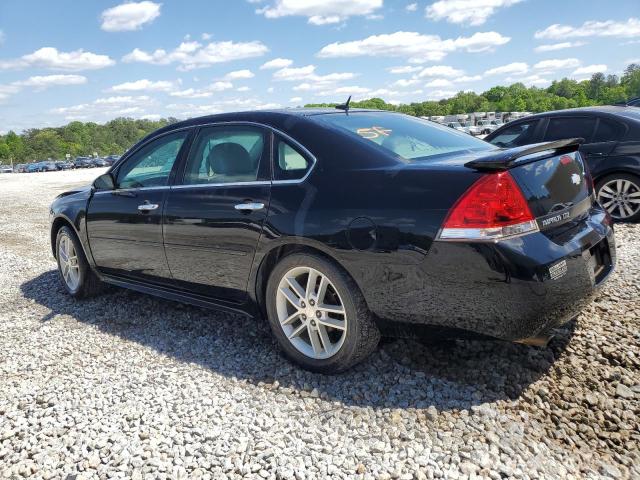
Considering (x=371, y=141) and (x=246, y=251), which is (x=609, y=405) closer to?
(x=371, y=141)

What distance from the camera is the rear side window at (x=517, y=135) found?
754cm

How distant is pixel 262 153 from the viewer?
3.48 m

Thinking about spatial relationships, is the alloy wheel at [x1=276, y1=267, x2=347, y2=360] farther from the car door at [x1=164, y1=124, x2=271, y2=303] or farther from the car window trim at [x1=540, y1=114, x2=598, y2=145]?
the car window trim at [x1=540, y1=114, x2=598, y2=145]

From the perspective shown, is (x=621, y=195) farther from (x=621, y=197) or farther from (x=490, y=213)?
(x=490, y=213)

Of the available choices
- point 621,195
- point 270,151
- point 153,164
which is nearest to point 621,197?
point 621,195

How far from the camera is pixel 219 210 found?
354cm

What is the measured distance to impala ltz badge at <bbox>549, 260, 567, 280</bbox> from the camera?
2.54 meters

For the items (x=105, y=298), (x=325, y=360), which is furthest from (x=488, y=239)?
(x=105, y=298)

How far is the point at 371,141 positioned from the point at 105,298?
10.9 ft

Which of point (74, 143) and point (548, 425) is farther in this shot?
point (74, 143)

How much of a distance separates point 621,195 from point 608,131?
2.76 feet

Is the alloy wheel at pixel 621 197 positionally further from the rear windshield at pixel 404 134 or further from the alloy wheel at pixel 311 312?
the alloy wheel at pixel 311 312

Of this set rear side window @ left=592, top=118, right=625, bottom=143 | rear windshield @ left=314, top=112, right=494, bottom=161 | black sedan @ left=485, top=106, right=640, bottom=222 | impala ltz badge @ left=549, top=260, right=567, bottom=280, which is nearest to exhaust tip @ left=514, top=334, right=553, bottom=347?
impala ltz badge @ left=549, top=260, right=567, bottom=280

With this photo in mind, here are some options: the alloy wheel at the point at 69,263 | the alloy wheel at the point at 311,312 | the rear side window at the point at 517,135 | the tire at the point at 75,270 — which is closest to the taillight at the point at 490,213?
the alloy wheel at the point at 311,312
